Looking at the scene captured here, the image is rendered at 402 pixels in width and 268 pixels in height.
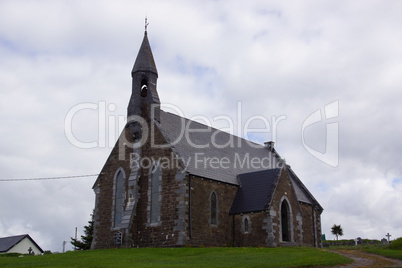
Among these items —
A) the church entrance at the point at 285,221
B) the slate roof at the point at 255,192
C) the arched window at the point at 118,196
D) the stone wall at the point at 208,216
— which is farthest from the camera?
the arched window at the point at 118,196

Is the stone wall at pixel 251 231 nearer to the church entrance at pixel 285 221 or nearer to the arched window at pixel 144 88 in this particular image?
the church entrance at pixel 285 221

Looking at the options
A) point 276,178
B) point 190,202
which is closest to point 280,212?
point 276,178

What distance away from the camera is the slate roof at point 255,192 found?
39191 mm

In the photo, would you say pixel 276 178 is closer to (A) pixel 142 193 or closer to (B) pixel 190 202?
A: (B) pixel 190 202

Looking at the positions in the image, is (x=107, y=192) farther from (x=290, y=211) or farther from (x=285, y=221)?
(x=290, y=211)

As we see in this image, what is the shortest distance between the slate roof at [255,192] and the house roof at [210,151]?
1.17m

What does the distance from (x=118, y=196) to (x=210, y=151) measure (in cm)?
829

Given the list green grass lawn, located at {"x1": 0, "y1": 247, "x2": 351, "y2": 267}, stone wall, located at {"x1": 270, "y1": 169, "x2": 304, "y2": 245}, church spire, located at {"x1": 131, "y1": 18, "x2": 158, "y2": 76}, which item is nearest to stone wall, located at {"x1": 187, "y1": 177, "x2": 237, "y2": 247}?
stone wall, located at {"x1": 270, "y1": 169, "x2": 304, "y2": 245}

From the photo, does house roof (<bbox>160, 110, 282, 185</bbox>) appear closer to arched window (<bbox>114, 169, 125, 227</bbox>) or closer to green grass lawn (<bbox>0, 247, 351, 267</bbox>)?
arched window (<bbox>114, 169, 125, 227</bbox>)

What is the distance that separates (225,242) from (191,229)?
3828 mm

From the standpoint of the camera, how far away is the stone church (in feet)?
123

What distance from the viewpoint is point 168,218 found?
3731 centimetres

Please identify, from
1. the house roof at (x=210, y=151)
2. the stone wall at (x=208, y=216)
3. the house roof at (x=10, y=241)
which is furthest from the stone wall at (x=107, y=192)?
the house roof at (x=10, y=241)

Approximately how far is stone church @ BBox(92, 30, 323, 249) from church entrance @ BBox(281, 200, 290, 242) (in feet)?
0.25
